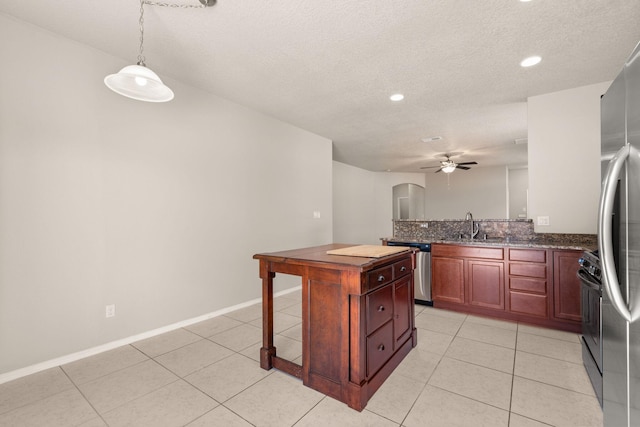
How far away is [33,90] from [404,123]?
437 cm

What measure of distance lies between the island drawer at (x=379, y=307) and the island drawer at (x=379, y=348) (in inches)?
2.1

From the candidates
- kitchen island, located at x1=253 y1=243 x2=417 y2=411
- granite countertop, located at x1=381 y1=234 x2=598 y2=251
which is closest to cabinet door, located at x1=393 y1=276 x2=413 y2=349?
kitchen island, located at x1=253 y1=243 x2=417 y2=411

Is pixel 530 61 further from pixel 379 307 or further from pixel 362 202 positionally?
pixel 362 202

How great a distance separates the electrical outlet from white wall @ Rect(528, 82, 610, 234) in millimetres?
4729

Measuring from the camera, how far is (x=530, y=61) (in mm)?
2734

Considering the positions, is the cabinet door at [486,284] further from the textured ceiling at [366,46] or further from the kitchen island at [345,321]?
the textured ceiling at [366,46]

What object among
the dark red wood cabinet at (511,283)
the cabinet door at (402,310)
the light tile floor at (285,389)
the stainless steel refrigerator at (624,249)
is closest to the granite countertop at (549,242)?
the dark red wood cabinet at (511,283)

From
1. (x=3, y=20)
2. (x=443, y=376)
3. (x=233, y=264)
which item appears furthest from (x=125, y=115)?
(x=443, y=376)

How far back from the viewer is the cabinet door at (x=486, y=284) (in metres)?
3.27

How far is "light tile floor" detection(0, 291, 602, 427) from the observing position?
1666mm

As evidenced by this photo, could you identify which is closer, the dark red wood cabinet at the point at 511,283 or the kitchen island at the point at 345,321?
the kitchen island at the point at 345,321

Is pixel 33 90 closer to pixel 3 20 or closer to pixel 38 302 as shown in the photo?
pixel 3 20

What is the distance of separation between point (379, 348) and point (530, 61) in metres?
3.00

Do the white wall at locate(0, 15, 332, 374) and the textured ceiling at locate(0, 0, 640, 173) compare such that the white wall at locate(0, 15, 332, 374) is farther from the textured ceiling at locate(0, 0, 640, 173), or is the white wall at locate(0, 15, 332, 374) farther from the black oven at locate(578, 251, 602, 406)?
the black oven at locate(578, 251, 602, 406)
